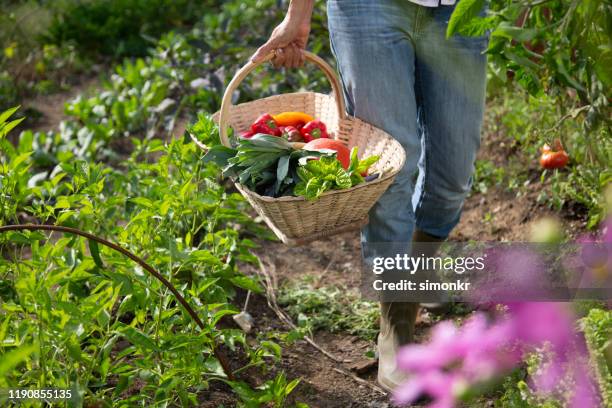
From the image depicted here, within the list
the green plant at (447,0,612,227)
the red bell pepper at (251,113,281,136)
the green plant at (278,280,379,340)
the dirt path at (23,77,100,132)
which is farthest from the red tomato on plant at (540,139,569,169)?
the dirt path at (23,77,100,132)

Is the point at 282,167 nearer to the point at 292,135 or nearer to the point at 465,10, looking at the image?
the point at 292,135

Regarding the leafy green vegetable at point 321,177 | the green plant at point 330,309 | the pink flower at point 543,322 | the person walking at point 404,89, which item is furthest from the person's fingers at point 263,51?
the pink flower at point 543,322

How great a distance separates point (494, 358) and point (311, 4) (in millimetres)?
1302

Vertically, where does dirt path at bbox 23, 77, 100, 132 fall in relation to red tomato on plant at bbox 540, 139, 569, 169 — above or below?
below

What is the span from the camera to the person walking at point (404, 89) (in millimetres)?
2025

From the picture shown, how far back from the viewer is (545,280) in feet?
7.80

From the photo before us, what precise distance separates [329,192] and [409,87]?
0.49 m

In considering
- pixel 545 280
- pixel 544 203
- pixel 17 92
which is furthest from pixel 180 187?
pixel 17 92

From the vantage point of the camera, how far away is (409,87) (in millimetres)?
2096

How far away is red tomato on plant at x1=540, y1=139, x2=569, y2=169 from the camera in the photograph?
2928mm

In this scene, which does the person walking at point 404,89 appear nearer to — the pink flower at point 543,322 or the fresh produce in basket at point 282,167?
the fresh produce in basket at point 282,167

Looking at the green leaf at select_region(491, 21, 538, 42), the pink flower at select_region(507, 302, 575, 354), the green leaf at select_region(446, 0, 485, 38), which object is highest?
the green leaf at select_region(446, 0, 485, 38)

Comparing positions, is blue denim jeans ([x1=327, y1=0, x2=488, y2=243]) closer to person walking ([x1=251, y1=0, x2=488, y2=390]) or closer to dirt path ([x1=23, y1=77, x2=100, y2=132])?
person walking ([x1=251, y1=0, x2=488, y2=390])

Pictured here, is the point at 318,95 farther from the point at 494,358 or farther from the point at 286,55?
the point at 494,358
